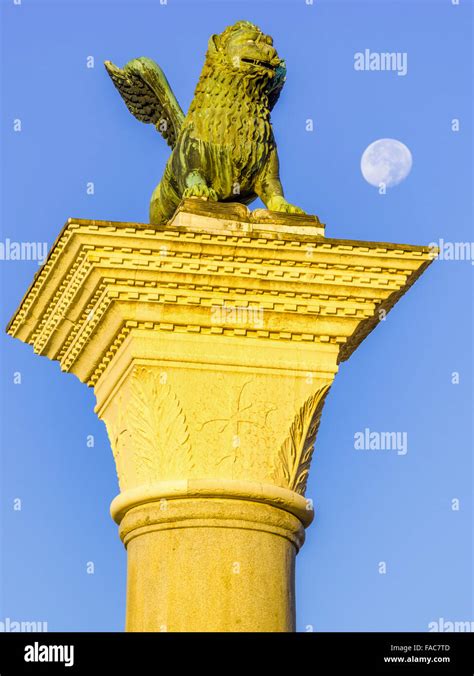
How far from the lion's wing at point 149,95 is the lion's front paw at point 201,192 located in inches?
49.9

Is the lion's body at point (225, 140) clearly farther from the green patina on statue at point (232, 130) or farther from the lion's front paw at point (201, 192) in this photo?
the lion's front paw at point (201, 192)

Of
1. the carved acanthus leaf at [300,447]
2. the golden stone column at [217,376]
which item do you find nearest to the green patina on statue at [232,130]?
the golden stone column at [217,376]

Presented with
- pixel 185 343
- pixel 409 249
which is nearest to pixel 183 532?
pixel 185 343

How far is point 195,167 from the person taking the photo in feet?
48.4

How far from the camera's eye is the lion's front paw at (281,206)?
14.4 metres

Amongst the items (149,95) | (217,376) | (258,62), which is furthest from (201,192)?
(149,95)

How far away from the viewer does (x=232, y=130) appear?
14.8 metres

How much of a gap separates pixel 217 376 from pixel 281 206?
1776 millimetres

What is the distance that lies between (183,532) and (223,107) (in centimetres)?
390

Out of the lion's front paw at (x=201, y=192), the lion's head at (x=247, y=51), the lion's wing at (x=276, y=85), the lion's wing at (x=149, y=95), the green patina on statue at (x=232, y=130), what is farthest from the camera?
the lion's wing at (x=149, y=95)
